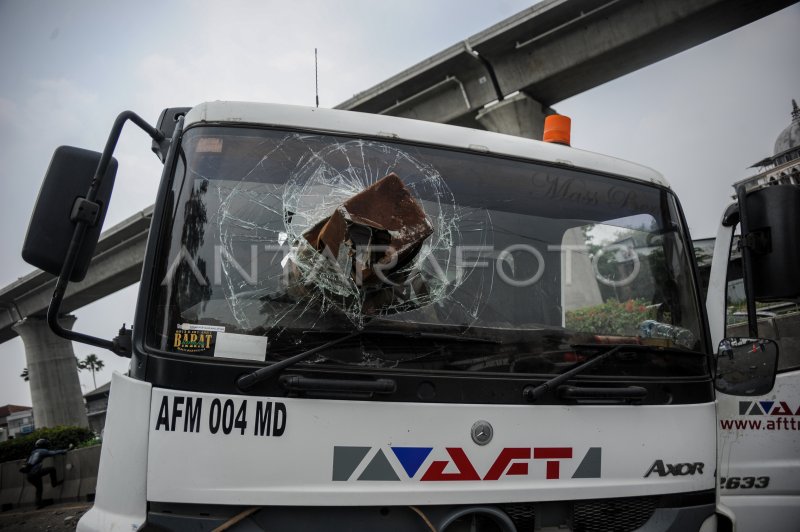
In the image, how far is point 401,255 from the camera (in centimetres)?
220

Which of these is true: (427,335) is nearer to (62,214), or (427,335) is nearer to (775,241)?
(62,214)

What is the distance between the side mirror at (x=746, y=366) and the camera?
277 centimetres

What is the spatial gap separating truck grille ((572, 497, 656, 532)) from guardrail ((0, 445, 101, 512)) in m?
12.2

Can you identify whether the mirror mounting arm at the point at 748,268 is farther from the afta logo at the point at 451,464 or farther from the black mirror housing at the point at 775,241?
the afta logo at the point at 451,464

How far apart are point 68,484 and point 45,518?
7.00 feet

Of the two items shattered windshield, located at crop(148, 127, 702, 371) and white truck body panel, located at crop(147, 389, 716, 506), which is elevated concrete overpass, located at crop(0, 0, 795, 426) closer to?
shattered windshield, located at crop(148, 127, 702, 371)

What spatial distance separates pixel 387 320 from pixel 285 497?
2.37 ft

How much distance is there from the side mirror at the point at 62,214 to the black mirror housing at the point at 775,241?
2935 mm

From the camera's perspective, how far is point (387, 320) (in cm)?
229

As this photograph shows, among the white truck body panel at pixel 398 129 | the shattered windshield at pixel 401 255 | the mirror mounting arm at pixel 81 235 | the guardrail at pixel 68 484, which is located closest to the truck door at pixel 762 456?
the shattered windshield at pixel 401 255

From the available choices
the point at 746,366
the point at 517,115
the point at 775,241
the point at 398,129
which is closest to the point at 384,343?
the point at 398,129

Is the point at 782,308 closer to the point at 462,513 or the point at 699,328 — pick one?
the point at 699,328

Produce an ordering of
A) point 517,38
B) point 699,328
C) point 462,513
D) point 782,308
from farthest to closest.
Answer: point 517,38 < point 782,308 < point 699,328 < point 462,513

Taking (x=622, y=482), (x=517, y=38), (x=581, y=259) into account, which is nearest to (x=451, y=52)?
(x=517, y=38)
